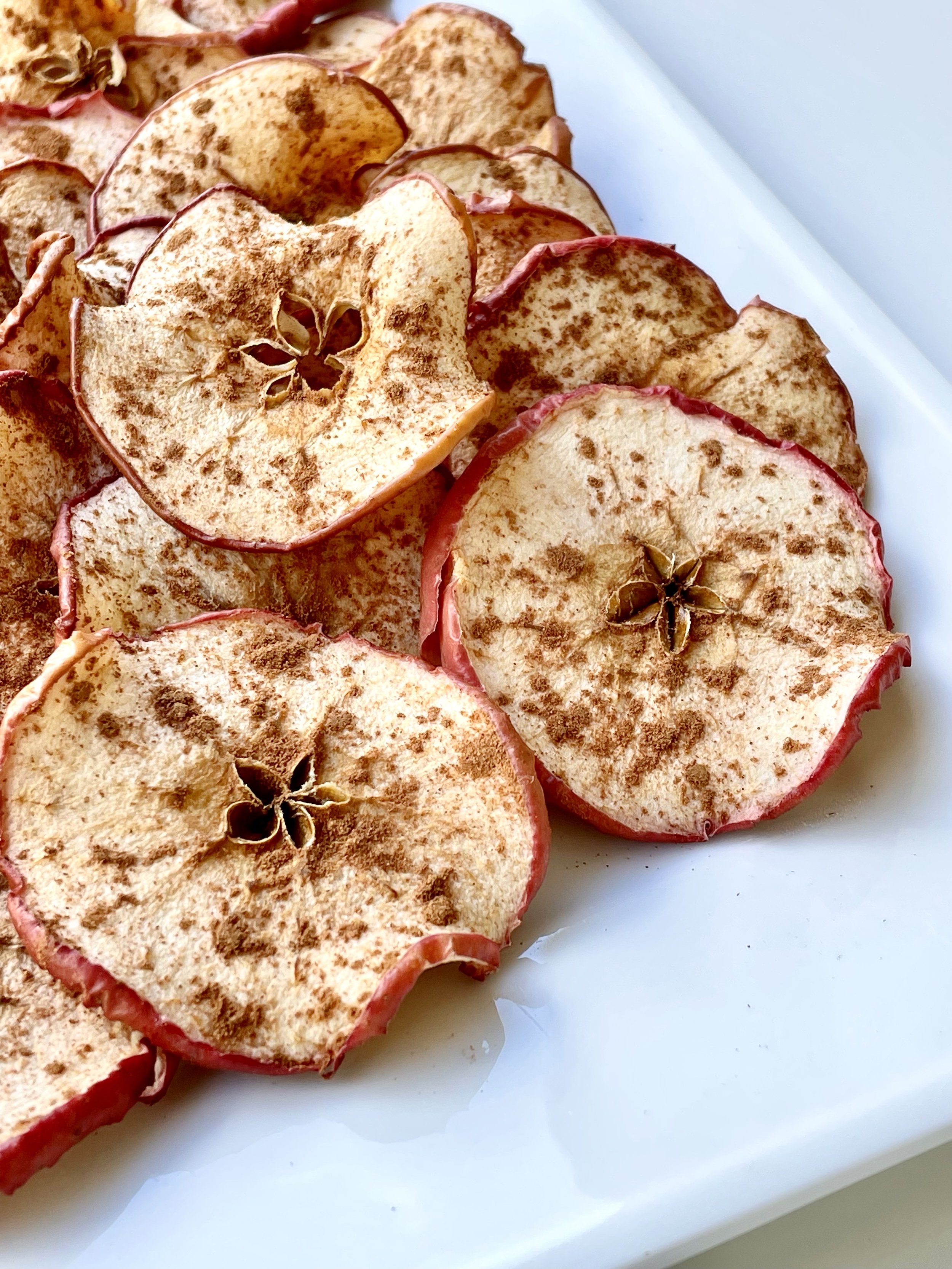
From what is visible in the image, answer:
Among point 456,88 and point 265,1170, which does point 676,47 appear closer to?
point 456,88

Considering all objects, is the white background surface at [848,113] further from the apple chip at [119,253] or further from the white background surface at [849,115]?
the apple chip at [119,253]

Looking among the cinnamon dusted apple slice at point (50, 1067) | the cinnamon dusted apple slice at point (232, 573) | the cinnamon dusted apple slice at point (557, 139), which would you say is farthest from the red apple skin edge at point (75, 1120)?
the cinnamon dusted apple slice at point (557, 139)

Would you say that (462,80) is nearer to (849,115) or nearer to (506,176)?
(506,176)

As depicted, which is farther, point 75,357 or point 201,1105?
point 75,357

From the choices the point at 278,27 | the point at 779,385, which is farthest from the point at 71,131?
the point at 779,385

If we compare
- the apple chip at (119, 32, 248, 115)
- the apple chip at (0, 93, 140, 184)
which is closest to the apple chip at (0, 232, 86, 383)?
the apple chip at (0, 93, 140, 184)

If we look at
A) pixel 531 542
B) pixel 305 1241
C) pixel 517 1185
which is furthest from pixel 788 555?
pixel 305 1241
